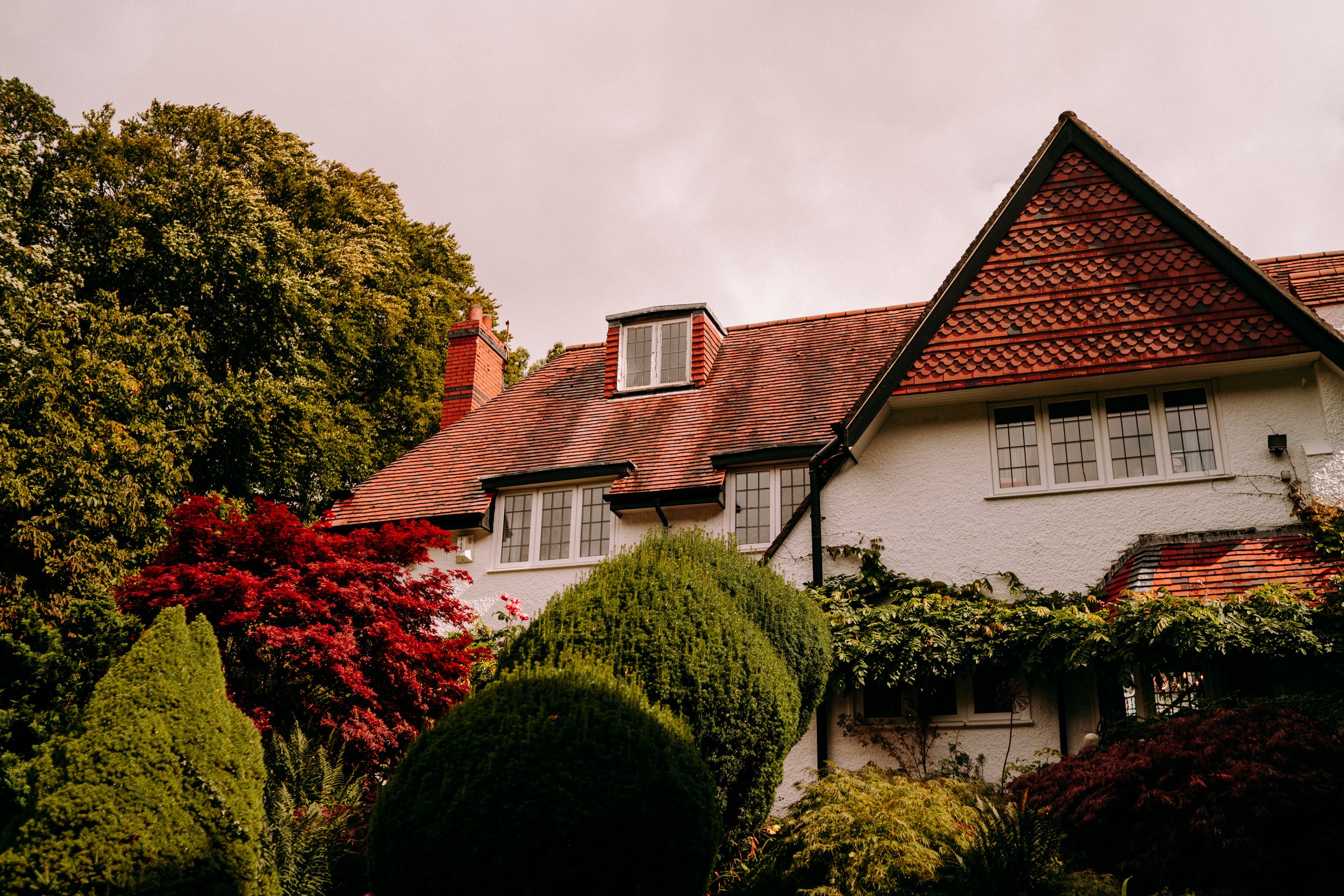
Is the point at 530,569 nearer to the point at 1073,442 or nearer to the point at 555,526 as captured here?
the point at 555,526

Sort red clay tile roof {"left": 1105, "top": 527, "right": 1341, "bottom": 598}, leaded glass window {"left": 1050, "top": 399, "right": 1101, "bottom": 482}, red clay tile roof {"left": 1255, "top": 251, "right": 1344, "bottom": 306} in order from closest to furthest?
red clay tile roof {"left": 1105, "top": 527, "right": 1341, "bottom": 598}
leaded glass window {"left": 1050, "top": 399, "right": 1101, "bottom": 482}
red clay tile roof {"left": 1255, "top": 251, "right": 1344, "bottom": 306}

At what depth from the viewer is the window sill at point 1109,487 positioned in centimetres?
1536

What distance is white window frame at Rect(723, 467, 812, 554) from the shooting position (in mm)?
18156

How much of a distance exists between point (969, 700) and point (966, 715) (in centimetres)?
20

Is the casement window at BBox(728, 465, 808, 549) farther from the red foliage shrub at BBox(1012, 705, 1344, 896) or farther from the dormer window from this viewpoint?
the red foliage shrub at BBox(1012, 705, 1344, 896)

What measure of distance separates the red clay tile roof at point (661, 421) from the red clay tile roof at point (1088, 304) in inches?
124

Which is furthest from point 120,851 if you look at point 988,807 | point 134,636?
point 134,636

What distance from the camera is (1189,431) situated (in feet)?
52.0

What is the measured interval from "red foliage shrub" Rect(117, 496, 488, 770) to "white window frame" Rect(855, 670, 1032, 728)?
19.1ft

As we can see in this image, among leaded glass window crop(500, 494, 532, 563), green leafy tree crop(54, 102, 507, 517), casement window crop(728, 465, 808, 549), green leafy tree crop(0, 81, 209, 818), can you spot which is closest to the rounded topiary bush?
casement window crop(728, 465, 808, 549)

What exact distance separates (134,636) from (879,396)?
1189cm

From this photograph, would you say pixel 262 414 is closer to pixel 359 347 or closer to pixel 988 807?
pixel 359 347

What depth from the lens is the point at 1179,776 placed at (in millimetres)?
9109

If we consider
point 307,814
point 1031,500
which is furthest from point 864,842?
point 1031,500
